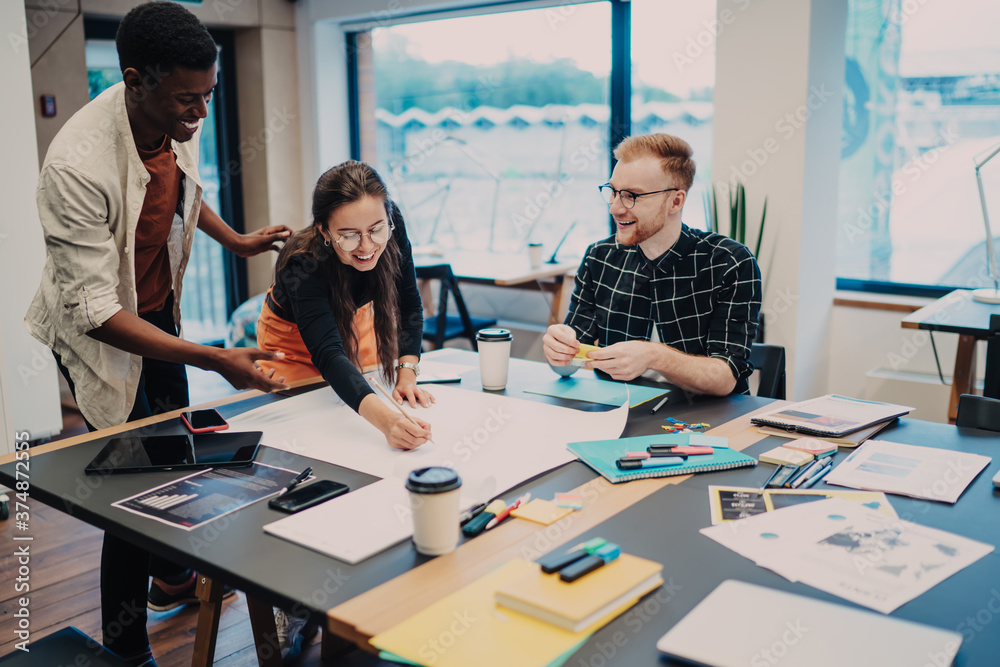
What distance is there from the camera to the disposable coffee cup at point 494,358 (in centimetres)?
198

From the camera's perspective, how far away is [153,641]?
7.46 feet

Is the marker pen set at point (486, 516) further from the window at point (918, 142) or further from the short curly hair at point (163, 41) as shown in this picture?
the window at point (918, 142)

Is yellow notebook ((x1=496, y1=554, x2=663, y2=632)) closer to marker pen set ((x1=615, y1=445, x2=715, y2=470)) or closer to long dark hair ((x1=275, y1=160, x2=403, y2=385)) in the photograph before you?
marker pen set ((x1=615, y1=445, x2=715, y2=470))

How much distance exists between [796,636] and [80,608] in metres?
2.27

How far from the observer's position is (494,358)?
1979 millimetres

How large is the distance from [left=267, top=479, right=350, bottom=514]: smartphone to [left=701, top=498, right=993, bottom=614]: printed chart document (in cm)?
59

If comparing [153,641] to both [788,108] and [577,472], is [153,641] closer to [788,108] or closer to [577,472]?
[577,472]

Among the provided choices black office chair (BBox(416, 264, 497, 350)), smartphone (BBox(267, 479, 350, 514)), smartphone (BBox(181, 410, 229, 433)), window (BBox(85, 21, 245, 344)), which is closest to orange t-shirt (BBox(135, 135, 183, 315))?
smartphone (BBox(181, 410, 229, 433))

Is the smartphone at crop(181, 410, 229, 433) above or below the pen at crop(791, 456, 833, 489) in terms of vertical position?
above

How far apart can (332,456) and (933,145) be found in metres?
3.41

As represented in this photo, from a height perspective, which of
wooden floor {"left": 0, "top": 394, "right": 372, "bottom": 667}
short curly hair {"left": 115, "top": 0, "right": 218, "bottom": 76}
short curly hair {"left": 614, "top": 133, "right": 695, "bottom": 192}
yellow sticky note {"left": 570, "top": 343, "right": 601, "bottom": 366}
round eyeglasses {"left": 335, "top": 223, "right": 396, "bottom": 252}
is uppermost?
short curly hair {"left": 115, "top": 0, "right": 218, "bottom": 76}

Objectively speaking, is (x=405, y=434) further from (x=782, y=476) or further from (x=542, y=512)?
(x=782, y=476)

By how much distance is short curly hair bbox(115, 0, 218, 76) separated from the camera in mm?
1715

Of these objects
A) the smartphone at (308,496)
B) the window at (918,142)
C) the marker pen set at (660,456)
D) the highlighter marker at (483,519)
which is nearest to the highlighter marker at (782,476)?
the marker pen set at (660,456)
